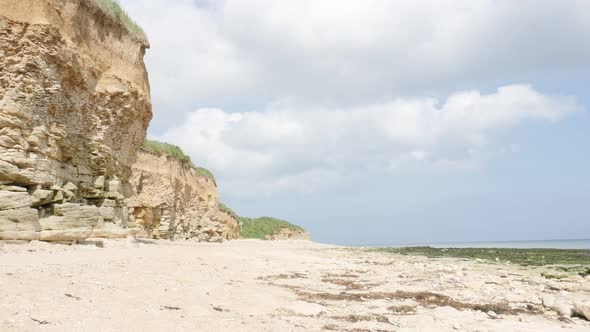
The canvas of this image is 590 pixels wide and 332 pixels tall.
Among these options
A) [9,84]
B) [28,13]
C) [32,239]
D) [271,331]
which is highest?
[28,13]

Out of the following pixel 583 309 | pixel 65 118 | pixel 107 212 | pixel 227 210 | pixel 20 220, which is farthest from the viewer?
pixel 227 210

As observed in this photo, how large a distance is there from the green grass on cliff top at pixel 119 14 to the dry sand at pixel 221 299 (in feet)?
26.8

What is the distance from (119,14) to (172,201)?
1432 cm

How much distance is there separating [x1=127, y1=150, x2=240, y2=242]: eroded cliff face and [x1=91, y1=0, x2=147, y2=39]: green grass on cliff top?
9.91 metres

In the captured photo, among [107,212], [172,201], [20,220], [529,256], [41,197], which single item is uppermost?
[172,201]

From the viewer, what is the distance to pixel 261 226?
57.8m

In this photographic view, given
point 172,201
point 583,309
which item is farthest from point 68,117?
point 172,201

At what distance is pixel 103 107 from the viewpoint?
1403cm

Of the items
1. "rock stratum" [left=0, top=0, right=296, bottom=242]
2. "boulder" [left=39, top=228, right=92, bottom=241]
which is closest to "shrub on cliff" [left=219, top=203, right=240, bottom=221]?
"rock stratum" [left=0, top=0, right=296, bottom=242]

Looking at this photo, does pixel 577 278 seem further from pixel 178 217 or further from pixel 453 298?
pixel 178 217

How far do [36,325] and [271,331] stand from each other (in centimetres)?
254

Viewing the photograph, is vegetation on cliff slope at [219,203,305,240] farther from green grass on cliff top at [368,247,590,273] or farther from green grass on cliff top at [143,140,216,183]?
green grass on cliff top at [368,247,590,273]

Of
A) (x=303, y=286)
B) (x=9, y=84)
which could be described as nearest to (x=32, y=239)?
(x=9, y=84)

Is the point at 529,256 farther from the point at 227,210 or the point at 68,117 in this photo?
the point at 68,117
